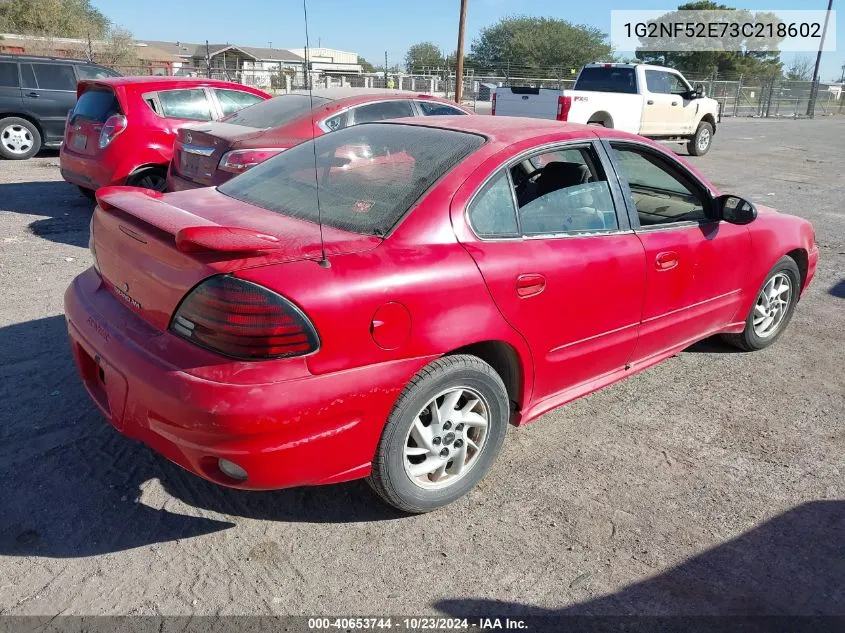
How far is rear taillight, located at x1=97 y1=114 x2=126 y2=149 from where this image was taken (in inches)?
289

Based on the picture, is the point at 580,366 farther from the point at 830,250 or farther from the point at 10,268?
the point at 830,250

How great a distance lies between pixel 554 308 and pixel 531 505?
874mm

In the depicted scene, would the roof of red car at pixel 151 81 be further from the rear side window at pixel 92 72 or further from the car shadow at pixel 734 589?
the car shadow at pixel 734 589

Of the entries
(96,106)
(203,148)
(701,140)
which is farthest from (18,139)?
(701,140)

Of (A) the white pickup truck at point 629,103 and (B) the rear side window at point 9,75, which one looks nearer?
(B) the rear side window at point 9,75

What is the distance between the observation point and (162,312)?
8.40 ft

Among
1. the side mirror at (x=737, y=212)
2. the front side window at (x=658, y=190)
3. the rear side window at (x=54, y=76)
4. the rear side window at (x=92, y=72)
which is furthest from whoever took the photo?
the rear side window at (x=92, y=72)

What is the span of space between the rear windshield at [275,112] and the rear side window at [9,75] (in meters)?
6.97

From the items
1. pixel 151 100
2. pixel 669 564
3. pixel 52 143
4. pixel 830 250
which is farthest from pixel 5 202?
pixel 830 250

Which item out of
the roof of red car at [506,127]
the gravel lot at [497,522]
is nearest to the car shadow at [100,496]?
the gravel lot at [497,522]

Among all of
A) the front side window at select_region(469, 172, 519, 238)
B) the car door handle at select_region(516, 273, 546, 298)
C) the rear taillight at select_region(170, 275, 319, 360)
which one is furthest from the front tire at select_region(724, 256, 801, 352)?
the rear taillight at select_region(170, 275, 319, 360)

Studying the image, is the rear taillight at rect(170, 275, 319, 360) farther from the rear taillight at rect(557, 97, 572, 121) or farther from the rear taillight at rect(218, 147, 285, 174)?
the rear taillight at rect(557, 97, 572, 121)

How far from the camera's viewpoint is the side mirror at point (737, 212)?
3885 millimetres

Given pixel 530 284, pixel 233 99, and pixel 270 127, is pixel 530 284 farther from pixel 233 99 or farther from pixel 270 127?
pixel 233 99
